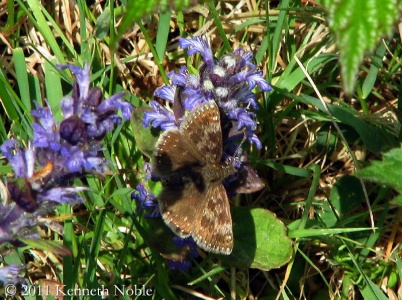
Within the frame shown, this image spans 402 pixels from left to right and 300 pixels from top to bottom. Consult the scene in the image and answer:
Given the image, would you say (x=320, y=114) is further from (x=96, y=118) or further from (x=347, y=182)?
(x=96, y=118)

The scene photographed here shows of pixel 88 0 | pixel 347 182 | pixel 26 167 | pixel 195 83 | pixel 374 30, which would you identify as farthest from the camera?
pixel 88 0

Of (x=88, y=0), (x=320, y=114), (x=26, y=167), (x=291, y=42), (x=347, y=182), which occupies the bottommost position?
(x=347, y=182)

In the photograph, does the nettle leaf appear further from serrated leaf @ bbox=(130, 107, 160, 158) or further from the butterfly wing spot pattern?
serrated leaf @ bbox=(130, 107, 160, 158)

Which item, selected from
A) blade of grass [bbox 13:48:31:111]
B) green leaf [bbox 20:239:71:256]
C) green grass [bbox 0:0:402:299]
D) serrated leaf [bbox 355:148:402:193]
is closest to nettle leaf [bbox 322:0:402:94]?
green leaf [bbox 20:239:71:256]

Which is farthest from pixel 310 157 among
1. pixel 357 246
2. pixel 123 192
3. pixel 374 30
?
pixel 374 30

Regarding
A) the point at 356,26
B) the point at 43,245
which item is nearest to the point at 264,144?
the point at 43,245

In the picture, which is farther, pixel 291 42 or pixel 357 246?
pixel 291 42

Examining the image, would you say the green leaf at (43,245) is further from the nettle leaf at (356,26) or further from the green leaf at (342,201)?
the green leaf at (342,201)

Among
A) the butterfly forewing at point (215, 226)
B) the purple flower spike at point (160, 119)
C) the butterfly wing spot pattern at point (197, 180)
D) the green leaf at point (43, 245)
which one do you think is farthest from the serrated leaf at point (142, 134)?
the green leaf at point (43, 245)
